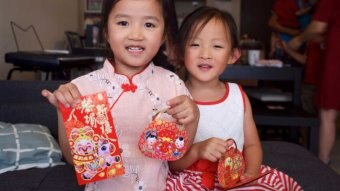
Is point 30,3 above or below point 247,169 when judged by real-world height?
above

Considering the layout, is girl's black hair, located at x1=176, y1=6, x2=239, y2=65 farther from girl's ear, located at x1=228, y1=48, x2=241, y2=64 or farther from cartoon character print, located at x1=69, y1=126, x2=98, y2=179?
cartoon character print, located at x1=69, y1=126, x2=98, y2=179

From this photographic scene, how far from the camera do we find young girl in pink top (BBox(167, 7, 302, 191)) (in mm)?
1071

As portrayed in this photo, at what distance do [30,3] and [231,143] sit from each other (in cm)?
288

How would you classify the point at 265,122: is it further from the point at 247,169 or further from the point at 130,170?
the point at 130,170

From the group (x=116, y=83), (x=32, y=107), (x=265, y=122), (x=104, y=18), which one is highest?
(x=104, y=18)

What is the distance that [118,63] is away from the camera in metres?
1.01

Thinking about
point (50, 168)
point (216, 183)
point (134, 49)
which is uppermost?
point (134, 49)

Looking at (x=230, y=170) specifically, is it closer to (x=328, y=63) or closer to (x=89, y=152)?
(x=89, y=152)

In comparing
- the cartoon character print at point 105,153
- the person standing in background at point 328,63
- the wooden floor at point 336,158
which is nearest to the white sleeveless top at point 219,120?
the cartoon character print at point 105,153

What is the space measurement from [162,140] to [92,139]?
0.14 m

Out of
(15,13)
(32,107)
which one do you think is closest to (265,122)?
(32,107)

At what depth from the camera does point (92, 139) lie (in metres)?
0.84

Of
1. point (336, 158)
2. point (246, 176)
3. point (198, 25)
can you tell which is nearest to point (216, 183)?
point (246, 176)

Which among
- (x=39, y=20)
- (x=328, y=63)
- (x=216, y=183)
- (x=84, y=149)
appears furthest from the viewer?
(x=39, y=20)
